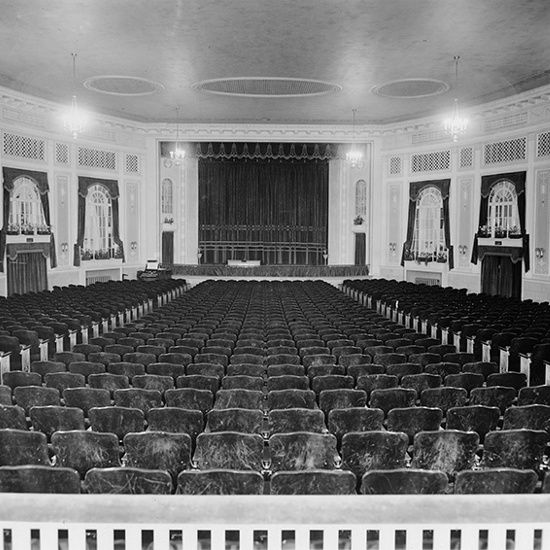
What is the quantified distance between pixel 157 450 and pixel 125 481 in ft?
2.62

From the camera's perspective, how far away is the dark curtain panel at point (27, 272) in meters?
18.5

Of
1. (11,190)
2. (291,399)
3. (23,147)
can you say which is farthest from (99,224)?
(291,399)

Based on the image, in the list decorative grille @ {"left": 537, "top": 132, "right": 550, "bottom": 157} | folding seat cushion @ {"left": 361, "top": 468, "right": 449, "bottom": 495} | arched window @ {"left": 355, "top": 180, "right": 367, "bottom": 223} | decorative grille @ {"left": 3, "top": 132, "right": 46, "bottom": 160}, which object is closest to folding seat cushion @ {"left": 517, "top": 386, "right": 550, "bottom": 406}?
folding seat cushion @ {"left": 361, "top": 468, "right": 449, "bottom": 495}

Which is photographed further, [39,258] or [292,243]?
[292,243]

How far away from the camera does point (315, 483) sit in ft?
11.6

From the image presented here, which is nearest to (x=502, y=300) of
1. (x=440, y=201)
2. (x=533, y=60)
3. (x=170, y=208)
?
(x=533, y=60)

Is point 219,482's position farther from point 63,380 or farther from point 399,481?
point 63,380

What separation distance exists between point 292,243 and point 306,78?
12088mm

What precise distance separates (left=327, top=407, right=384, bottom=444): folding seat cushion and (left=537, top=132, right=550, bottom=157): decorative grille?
49.6ft

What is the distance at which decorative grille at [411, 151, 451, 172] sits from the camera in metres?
22.3

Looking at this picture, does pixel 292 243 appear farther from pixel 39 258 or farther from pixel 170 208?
pixel 39 258

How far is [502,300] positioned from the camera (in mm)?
15367

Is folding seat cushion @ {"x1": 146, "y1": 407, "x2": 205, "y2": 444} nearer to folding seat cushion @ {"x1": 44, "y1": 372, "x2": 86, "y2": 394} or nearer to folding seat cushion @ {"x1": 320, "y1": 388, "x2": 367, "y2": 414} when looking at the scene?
folding seat cushion @ {"x1": 320, "y1": 388, "x2": 367, "y2": 414}

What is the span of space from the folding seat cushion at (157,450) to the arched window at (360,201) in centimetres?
2225
